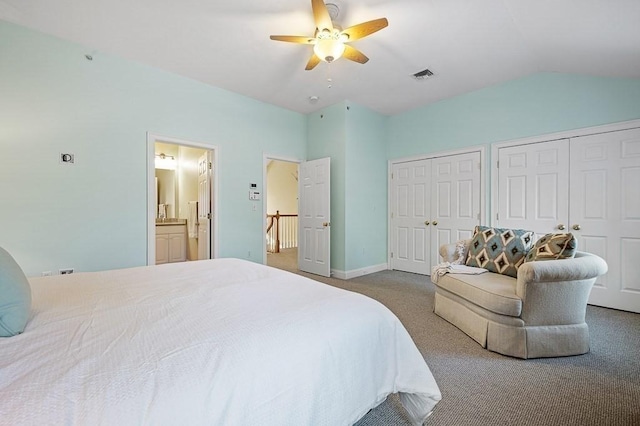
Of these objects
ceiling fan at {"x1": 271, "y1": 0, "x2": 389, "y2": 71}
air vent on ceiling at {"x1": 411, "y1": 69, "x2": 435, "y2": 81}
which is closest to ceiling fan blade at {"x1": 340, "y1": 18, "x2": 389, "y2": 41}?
ceiling fan at {"x1": 271, "y1": 0, "x2": 389, "y2": 71}

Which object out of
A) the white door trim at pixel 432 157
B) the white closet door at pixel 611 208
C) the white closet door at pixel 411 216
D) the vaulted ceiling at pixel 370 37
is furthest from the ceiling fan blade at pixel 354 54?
the white closet door at pixel 611 208

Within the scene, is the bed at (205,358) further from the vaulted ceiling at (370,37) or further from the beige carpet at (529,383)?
the vaulted ceiling at (370,37)

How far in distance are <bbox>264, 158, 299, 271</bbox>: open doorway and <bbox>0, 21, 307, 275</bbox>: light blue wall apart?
6.98 ft

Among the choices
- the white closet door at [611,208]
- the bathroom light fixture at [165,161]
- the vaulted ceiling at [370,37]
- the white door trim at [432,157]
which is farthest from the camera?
the bathroom light fixture at [165,161]

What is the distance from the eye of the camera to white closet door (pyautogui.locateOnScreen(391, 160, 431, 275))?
4719 millimetres

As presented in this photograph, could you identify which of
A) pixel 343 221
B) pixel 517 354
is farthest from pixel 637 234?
pixel 343 221

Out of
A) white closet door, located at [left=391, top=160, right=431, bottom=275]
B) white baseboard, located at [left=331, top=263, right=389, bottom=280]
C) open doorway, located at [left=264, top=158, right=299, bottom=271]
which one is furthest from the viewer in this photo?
open doorway, located at [left=264, top=158, right=299, bottom=271]

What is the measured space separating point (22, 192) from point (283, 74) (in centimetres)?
301

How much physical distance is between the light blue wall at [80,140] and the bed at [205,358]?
68.7 inches

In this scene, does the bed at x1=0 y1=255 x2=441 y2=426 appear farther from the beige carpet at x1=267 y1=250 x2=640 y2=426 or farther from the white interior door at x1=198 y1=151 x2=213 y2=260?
the white interior door at x1=198 y1=151 x2=213 y2=260

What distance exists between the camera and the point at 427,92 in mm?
4133

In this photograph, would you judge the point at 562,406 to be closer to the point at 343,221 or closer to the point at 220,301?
the point at 220,301

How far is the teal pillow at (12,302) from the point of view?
36.3 inches

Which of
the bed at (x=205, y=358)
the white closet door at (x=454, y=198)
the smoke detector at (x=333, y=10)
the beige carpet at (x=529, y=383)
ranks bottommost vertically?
the beige carpet at (x=529, y=383)
